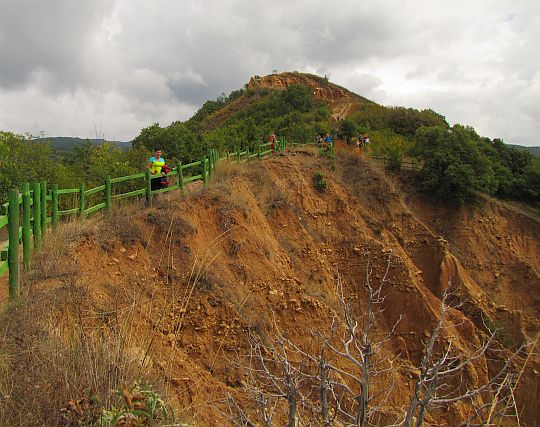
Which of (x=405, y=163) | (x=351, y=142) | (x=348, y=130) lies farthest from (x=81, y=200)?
(x=348, y=130)

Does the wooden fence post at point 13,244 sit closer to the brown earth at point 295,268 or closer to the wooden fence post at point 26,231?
the brown earth at point 295,268

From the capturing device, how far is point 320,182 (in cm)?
1836

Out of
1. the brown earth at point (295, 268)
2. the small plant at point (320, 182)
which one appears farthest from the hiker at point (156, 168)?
the small plant at point (320, 182)

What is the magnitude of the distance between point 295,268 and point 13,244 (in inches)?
372

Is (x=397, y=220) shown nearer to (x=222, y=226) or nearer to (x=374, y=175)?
(x=374, y=175)

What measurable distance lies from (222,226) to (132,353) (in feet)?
27.1

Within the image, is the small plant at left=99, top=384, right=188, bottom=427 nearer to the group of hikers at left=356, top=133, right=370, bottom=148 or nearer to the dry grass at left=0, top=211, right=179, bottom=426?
the dry grass at left=0, top=211, right=179, bottom=426

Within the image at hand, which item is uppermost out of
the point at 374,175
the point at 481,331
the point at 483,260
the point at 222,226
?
the point at 374,175

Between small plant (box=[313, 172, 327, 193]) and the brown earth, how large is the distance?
0.26 meters

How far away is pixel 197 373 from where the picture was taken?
630 cm

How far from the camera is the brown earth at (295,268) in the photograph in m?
6.18

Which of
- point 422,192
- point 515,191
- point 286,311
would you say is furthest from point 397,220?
point 286,311

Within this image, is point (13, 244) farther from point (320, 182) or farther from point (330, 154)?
point (330, 154)

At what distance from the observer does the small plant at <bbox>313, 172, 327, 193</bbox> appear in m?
18.3
